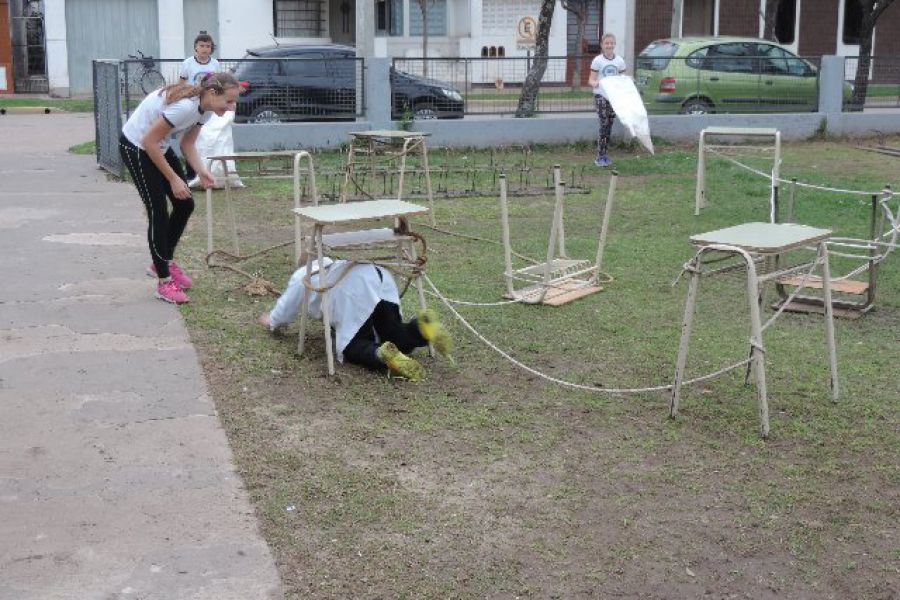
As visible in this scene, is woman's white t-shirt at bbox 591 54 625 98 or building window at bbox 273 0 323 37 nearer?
woman's white t-shirt at bbox 591 54 625 98

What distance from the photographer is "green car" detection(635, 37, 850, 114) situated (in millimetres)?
18219

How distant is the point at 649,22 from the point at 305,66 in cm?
1953

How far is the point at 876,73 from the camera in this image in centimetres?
1944

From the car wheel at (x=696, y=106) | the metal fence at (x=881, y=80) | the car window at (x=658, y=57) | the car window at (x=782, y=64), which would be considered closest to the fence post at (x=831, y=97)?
the car window at (x=782, y=64)

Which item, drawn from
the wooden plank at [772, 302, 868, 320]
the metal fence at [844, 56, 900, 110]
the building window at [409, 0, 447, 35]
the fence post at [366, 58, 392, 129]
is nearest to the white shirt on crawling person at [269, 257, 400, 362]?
the wooden plank at [772, 302, 868, 320]

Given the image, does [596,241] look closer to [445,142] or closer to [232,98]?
[232,98]

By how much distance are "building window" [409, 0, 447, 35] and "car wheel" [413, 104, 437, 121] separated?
17280 mm

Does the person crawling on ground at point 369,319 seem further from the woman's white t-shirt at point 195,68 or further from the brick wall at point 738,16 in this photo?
the brick wall at point 738,16

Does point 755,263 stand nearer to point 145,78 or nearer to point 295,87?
point 145,78

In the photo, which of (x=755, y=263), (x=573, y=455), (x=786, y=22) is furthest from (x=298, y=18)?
(x=573, y=455)

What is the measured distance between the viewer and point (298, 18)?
3309 centimetres

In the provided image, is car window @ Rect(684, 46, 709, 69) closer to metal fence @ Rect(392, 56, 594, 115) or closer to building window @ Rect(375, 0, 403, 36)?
metal fence @ Rect(392, 56, 594, 115)

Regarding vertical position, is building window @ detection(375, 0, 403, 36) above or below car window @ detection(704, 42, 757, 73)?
above

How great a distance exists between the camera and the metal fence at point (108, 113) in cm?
1346
